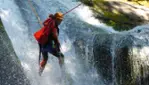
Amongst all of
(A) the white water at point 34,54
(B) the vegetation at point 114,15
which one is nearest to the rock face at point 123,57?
→ (A) the white water at point 34,54

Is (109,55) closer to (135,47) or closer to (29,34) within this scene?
(135,47)

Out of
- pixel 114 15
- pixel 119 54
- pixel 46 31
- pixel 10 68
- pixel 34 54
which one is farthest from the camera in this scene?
pixel 114 15

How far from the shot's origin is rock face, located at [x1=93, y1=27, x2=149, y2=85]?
1195 centimetres

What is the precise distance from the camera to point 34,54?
39.0 ft

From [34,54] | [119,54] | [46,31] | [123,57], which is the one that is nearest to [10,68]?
[34,54]

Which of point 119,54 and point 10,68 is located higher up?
point 10,68

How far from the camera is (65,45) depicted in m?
12.7

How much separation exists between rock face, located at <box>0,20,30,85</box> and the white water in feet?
0.99

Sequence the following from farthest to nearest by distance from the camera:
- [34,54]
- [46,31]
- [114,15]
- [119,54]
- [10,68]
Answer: [114,15]
[119,54]
[34,54]
[10,68]
[46,31]

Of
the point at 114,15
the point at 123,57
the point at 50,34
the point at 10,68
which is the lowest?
the point at 114,15

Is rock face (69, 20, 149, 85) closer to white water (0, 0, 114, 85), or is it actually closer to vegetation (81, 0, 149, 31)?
white water (0, 0, 114, 85)

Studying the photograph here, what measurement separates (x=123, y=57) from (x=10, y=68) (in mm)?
3600

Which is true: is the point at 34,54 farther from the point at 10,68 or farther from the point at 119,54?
the point at 119,54

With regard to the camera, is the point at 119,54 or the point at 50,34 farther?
the point at 119,54
